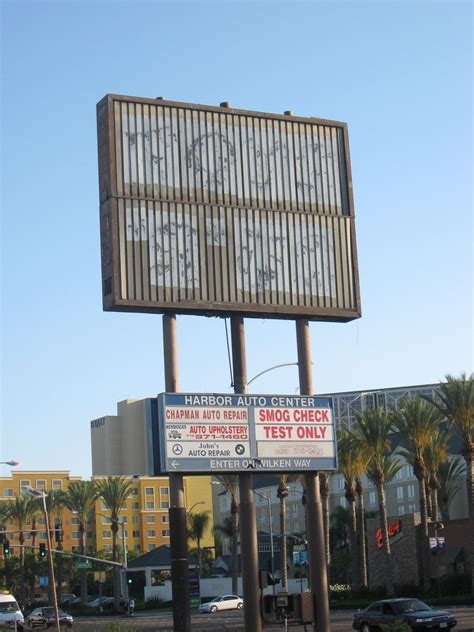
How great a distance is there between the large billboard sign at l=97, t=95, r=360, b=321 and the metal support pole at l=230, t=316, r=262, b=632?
1122 millimetres

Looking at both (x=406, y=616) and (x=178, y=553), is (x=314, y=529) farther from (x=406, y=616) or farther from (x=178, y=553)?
(x=406, y=616)

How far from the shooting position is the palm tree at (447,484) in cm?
8675

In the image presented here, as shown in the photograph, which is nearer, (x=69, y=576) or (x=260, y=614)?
(x=260, y=614)

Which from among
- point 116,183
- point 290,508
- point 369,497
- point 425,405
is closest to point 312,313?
point 116,183

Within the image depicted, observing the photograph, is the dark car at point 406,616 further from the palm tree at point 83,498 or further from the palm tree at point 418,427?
the palm tree at point 83,498

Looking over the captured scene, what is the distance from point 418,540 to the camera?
7281 centimetres

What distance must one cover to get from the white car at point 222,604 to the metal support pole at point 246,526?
170ft

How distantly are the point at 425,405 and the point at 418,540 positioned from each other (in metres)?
10.3

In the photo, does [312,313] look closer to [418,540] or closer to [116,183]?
[116,183]

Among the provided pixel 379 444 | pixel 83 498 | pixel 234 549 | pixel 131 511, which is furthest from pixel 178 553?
pixel 131 511

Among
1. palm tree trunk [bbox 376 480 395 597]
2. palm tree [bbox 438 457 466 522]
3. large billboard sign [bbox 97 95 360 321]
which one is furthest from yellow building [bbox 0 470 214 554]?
large billboard sign [bbox 97 95 360 321]

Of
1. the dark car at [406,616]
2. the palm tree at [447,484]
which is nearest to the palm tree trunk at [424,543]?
the palm tree at [447,484]

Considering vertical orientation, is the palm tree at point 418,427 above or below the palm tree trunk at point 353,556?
above

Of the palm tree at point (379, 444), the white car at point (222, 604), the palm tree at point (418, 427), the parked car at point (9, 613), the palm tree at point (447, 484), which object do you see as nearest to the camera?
the parked car at point (9, 613)
